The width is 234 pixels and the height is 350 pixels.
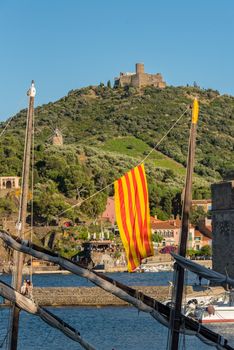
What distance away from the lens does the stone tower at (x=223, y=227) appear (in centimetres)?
4441

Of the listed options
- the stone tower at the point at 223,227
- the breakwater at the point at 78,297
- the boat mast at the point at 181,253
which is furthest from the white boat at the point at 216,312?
the boat mast at the point at 181,253

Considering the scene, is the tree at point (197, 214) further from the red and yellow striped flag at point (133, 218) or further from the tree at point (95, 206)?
the red and yellow striped flag at point (133, 218)

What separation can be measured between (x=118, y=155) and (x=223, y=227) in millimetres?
105784

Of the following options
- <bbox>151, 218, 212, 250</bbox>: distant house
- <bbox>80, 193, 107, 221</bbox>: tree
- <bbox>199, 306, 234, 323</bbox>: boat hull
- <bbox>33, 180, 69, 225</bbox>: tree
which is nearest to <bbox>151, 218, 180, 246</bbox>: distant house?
<bbox>151, 218, 212, 250</bbox>: distant house

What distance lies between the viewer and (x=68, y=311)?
4997cm

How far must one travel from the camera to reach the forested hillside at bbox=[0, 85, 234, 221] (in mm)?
122312

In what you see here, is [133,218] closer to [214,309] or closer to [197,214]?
[214,309]

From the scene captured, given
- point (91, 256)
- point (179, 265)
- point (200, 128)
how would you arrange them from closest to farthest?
point (179, 265) → point (91, 256) → point (200, 128)

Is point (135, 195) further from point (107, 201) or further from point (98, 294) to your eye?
point (107, 201)

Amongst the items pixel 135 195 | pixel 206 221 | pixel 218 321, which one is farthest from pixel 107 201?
pixel 135 195

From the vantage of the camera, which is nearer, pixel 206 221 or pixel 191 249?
pixel 191 249

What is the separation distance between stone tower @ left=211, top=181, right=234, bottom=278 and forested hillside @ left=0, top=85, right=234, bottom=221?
32333 millimetres

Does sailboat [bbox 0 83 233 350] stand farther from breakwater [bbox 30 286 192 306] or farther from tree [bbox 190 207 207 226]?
tree [bbox 190 207 207 226]

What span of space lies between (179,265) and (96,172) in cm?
11322
